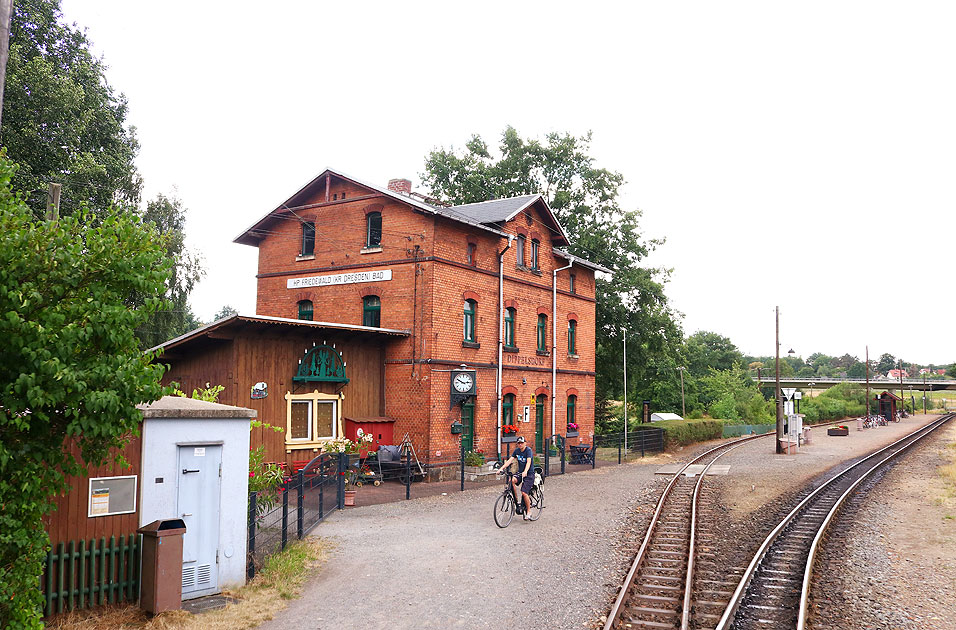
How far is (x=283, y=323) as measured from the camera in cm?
1809

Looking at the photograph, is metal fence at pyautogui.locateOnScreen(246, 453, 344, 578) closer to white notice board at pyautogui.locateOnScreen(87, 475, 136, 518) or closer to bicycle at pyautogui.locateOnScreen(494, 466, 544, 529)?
white notice board at pyautogui.locateOnScreen(87, 475, 136, 518)

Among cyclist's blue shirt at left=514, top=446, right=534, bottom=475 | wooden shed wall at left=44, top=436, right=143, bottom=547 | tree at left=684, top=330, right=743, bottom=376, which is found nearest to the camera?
wooden shed wall at left=44, top=436, right=143, bottom=547

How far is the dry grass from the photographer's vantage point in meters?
7.29

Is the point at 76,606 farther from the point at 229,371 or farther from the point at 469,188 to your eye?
the point at 469,188

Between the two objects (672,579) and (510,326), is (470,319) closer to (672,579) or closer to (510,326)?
(510,326)

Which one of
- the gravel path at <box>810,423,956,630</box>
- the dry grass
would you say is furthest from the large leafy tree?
the dry grass

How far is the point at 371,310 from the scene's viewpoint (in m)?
23.5

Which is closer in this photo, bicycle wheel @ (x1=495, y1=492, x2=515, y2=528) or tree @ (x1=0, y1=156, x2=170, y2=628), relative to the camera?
tree @ (x1=0, y1=156, x2=170, y2=628)

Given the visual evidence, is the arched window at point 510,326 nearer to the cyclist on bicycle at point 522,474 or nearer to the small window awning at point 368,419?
the small window awning at point 368,419

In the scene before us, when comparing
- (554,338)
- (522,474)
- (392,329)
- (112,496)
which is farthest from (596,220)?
(112,496)

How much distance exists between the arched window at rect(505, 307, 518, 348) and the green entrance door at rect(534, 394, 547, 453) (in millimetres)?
2846

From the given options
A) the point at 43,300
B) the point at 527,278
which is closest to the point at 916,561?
the point at 43,300

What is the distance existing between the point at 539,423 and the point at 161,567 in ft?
68.6

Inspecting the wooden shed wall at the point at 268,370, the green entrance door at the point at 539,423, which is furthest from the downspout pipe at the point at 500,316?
A: the wooden shed wall at the point at 268,370
